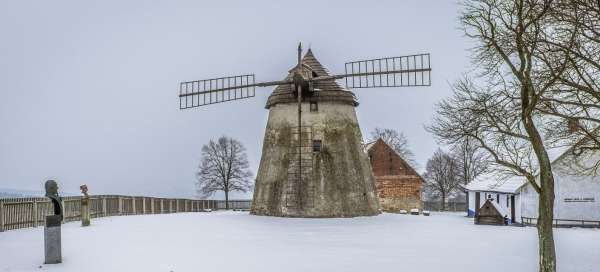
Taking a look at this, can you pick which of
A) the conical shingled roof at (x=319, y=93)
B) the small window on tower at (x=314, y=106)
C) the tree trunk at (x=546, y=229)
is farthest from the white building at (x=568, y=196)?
the tree trunk at (x=546, y=229)

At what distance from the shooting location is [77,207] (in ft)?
70.5

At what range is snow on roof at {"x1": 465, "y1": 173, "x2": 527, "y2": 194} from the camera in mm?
25694

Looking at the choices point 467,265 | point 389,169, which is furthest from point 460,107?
point 389,169

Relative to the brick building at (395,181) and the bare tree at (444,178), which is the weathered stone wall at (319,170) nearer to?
the brick building at (395,181)

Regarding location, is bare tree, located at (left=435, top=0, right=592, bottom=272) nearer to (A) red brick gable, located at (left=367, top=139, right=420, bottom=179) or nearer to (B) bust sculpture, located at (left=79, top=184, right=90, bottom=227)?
(B) bust sculpture, located at (left=79, top=184, right=90, bottom=227)

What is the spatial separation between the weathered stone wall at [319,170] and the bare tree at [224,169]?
78.3 ft

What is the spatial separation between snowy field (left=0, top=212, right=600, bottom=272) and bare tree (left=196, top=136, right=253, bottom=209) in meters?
30.9

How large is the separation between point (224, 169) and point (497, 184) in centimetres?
2950

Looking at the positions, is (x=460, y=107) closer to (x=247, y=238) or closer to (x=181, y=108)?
(x=247, y=238)

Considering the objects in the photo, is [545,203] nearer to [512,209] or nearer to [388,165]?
[512,209]

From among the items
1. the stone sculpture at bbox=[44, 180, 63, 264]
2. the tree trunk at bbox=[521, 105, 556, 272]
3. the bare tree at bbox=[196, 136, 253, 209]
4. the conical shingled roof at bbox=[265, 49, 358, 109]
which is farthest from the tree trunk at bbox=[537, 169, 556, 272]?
the bare tree at bbox=[196, 136, 253, 209]

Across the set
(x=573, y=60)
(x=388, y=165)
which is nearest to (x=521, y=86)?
(x=573, y=60)

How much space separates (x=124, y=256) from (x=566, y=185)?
2249 cm

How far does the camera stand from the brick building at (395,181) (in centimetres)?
3884
